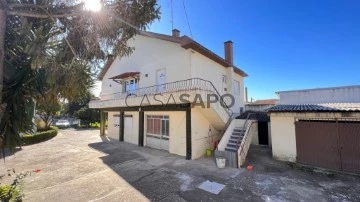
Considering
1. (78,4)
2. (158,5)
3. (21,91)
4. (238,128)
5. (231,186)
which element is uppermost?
(158,5)

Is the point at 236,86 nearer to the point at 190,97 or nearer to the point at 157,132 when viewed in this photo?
the point at 157,132

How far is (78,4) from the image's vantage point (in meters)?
5.71

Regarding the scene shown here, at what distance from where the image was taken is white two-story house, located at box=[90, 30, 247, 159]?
11.7 m

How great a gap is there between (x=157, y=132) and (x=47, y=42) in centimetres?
1031

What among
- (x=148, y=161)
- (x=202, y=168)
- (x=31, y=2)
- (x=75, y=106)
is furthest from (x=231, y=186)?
(x=75, y=106)

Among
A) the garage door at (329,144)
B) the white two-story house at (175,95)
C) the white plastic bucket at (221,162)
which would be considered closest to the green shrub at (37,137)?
the white two-story house at (175,95)

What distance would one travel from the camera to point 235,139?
11938 mm

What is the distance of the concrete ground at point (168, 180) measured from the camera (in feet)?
21.9

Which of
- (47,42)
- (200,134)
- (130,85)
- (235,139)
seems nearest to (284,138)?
(235,139)

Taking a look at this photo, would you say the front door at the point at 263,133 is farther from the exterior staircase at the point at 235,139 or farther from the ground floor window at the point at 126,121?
the ground floor window at the point at 126,121

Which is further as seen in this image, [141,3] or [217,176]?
[217,176]

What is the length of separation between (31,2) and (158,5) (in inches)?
153

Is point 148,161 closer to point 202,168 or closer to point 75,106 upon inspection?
point 202,168

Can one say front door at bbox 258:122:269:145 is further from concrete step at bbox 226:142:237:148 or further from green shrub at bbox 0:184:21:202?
green shrub at bbox 0:184:21:202
